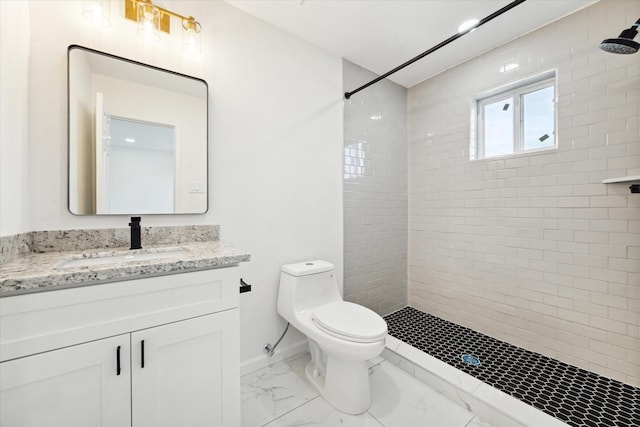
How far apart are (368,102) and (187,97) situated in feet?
5.21

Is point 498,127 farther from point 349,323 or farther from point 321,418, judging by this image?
point 321,418

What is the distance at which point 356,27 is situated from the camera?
1.92 metres

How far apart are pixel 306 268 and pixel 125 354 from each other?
1.11 m

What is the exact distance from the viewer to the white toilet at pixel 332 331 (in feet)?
4.63

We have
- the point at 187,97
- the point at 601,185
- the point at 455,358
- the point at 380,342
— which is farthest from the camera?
the point at 455,358

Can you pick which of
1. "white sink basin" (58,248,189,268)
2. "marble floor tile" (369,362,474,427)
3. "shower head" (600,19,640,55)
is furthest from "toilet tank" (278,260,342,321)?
"shower head" (600,19,640,55)

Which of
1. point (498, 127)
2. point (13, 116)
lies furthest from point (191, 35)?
point (498, 127)

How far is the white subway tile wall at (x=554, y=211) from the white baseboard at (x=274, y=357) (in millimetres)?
1406

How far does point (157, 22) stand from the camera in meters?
1.45

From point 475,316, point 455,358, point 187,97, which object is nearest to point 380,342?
point 455,358

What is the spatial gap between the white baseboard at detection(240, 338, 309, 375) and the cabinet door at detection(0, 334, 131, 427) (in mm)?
924

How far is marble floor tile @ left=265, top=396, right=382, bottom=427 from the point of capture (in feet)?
4.57

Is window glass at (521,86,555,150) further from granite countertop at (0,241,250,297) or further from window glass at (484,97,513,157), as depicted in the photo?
granite countertop at (0,241,250,297)

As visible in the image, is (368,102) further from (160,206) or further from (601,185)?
(160,206)
